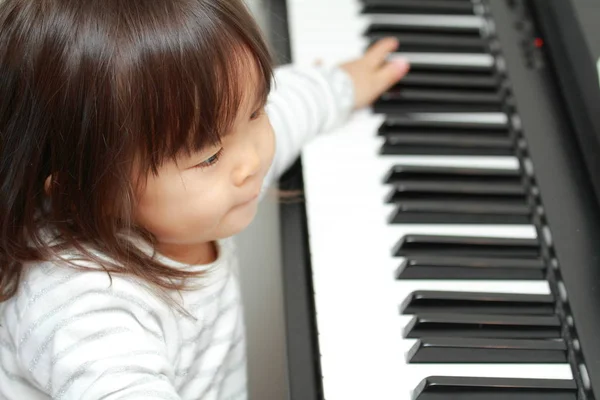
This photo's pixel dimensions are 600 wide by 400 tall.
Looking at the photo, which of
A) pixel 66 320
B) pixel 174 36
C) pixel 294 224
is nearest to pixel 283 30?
pixel 294 224

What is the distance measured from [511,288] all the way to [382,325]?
18 cm

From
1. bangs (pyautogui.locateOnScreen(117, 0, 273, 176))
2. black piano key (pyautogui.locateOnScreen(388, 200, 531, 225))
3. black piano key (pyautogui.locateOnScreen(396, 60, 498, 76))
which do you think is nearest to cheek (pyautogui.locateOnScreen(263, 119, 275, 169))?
bangs (pyautogui.locateOnScreen(117, 0, 273, 176))

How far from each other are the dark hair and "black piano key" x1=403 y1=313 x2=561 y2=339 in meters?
0.34

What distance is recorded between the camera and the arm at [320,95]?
4.78 feet

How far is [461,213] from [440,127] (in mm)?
178

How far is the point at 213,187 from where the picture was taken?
3.64 feet

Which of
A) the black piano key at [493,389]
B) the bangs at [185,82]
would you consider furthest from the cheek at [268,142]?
the black piano key at [493,389]

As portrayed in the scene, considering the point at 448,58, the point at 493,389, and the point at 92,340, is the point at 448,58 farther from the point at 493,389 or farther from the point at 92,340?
the point at 92,340

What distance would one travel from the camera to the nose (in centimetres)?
112

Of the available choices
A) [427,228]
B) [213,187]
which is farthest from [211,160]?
[427,228]

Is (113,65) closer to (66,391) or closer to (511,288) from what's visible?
(66,391)

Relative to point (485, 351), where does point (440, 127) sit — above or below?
above

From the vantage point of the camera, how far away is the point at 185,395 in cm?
128

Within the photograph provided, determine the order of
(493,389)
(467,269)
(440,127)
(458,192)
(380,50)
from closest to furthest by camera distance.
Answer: (493,389), (467,269), (458,192), (440,127), (380,50)
